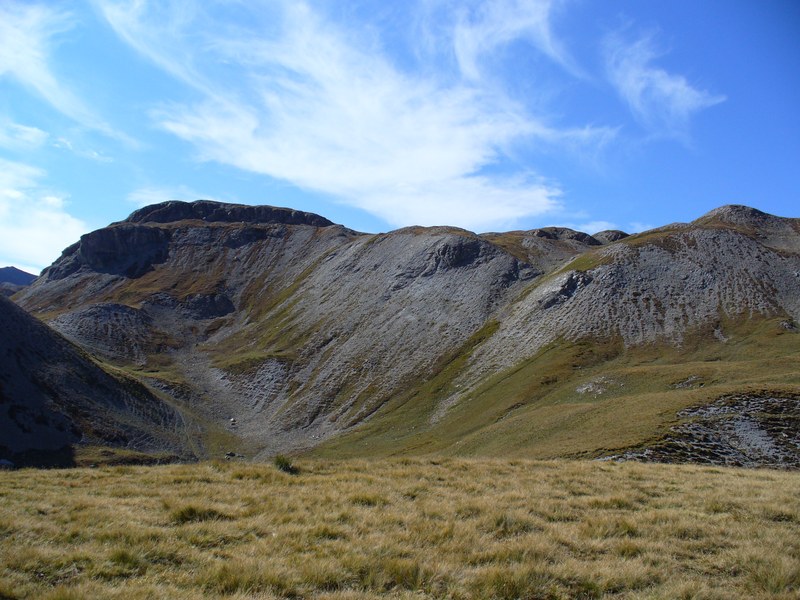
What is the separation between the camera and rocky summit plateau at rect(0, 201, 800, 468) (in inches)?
1875

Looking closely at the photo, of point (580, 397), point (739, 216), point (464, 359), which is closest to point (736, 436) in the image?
point (580, 397)

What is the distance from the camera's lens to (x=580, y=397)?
6209 cm

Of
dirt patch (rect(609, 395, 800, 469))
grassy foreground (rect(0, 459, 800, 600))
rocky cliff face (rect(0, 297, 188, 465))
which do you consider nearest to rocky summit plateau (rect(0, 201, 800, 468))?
dirt patch (rect(609, 395, 800, 469))

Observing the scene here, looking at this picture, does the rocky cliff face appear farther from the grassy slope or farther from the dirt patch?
the dirt patch

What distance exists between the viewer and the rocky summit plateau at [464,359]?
156 feet

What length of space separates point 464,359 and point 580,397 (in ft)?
106

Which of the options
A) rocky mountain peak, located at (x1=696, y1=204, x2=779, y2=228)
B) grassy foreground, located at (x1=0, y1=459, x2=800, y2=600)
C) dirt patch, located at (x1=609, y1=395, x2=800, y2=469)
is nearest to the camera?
grassy foreground, located at (x1=0, y1=459, x2=800, y2=600)

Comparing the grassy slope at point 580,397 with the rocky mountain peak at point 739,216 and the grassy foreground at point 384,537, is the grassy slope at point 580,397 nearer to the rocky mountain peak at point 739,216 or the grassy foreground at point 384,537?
the grassy foreground at point 384,537

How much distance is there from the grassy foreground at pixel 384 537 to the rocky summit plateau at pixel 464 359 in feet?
70.4

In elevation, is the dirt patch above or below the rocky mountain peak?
below

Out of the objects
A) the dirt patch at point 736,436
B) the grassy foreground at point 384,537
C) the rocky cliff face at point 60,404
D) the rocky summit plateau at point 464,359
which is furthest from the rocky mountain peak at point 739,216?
the grassy foreground at point 384,537

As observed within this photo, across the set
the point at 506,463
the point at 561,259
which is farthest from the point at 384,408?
the point at 561,259

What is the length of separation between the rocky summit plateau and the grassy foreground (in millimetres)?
21468

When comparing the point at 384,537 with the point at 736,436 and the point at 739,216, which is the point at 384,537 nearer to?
the point at 736,436
